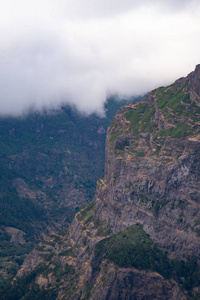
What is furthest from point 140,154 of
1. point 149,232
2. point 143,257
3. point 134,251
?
point 143,257

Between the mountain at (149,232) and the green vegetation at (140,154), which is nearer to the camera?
the mountain at (149,232)

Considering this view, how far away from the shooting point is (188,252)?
150000mm

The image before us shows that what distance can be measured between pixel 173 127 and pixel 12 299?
4568 inches

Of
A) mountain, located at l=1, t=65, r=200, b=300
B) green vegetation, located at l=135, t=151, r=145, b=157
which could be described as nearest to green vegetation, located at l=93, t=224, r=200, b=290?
mountain, located at l=1, t=65, r=200, b=300

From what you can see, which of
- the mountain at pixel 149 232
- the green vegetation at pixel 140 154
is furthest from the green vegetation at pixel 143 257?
the green vegetation at pixel 140 154

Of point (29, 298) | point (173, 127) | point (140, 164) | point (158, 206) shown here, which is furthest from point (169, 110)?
point (29, 298)

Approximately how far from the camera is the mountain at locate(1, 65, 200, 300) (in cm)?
14975

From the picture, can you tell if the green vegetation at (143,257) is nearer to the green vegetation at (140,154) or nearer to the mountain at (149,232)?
the mountain at (149,232)

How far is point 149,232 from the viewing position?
560ft

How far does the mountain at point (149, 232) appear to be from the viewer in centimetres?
14975

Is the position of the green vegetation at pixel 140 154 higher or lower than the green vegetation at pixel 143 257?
higher

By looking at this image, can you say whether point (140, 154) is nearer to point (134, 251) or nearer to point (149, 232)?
point (149, 232)

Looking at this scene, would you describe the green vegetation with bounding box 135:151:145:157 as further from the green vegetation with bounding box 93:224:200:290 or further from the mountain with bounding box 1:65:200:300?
the green vegetation with bounding box 93:224:200:290

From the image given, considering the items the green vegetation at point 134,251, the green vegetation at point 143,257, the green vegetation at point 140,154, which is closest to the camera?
the green vegetation at point 143,257
